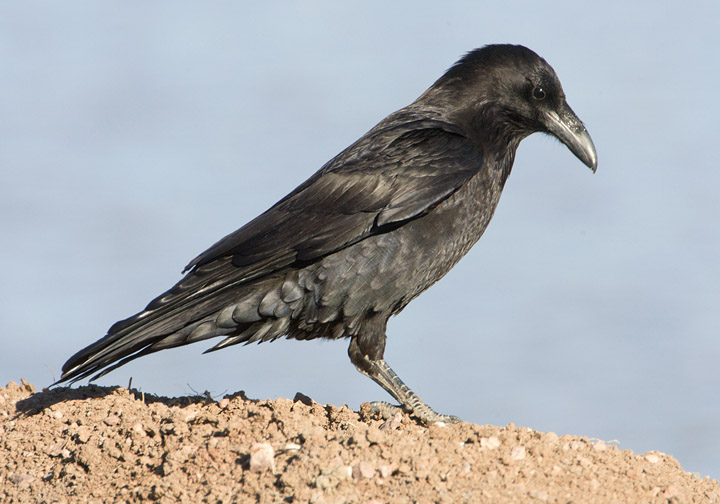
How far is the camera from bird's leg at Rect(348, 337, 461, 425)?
5.79 m

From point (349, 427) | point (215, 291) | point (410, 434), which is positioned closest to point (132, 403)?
point (215, 291)

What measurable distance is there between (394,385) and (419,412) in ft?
0.96

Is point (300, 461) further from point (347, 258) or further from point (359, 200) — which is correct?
point (359, 200)

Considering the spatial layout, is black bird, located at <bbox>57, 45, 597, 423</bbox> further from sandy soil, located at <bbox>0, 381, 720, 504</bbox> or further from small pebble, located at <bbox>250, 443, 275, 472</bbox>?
small pebble, located at <bbox>250, 443, 275, 472</bbox>

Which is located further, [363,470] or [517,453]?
[517,453]

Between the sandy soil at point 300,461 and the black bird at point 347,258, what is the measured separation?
1.92 ft

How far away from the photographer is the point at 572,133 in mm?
6809

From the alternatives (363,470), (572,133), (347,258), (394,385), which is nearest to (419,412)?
(394,385)

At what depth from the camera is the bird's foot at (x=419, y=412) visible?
18.5ft

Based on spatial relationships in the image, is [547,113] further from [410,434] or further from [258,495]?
[258,495]

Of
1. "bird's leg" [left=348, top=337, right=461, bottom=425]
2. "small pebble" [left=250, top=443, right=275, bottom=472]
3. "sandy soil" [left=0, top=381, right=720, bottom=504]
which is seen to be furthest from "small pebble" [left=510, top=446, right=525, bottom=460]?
"bird's leg" [left=348, top=337, right=461, bottom=425]

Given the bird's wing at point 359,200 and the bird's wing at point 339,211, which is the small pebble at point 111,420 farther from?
the bird's wing at point 359,200

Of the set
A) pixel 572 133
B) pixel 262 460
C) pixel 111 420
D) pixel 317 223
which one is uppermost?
pixel 572 133

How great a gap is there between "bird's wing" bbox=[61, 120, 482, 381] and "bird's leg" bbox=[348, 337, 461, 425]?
2.85 ft
